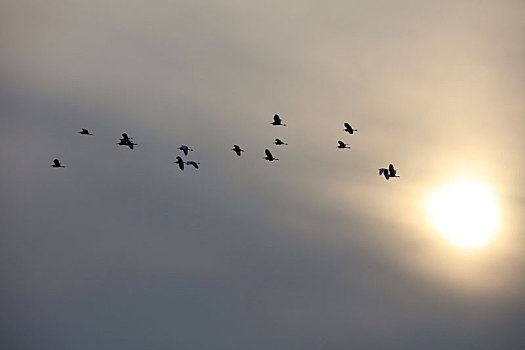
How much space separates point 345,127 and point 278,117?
12.3m

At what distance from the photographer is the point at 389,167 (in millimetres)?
197750

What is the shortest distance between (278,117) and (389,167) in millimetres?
21928

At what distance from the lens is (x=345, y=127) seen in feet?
656

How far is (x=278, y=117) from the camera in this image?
19988cm

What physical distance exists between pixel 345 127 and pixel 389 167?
10807 mm
